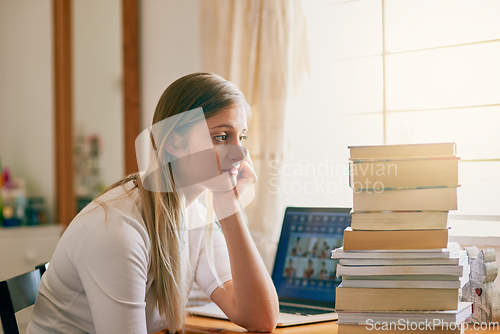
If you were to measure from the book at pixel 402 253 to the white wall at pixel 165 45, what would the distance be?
1.08 metres

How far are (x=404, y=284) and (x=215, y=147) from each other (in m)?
0.48

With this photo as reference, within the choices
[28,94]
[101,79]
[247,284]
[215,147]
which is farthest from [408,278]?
[28,94]

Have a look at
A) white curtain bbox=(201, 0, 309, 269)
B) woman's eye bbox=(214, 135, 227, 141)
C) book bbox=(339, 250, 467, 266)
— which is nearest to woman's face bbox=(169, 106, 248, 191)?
woman's eye bbox=(214, 135, 227, 141)

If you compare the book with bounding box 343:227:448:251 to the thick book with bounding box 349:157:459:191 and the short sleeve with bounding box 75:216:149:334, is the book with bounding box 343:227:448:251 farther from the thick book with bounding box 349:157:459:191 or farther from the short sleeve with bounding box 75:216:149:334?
the short sleeve with bounding box 75:216:149:334

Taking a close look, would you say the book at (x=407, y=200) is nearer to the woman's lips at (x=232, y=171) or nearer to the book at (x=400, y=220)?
the book at (x=400, y=220)

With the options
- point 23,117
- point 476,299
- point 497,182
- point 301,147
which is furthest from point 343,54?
point 23,117

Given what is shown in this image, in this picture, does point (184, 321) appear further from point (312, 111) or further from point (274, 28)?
point (274, 28)

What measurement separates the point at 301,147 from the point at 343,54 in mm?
326

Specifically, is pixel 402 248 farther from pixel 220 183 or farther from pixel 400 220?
pixel 220 183

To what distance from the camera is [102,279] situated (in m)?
0.93

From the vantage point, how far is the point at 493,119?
1300mm

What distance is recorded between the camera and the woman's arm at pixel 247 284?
1106 mm

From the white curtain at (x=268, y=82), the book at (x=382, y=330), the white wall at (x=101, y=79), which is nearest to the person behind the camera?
the book at (x=382, y=330)

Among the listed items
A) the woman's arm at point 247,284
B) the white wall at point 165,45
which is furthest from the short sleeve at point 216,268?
the white wall at point 165,45
